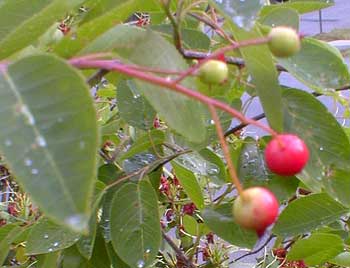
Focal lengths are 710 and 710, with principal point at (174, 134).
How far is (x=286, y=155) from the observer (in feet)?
1.65

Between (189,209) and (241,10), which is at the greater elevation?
(241,10)

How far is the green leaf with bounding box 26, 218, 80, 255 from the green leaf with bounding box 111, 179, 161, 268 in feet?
0.19

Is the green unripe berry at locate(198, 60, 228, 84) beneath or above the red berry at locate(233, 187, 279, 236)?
above

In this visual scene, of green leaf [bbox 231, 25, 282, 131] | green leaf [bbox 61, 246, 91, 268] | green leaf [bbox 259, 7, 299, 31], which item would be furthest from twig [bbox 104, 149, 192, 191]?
green leaf [bbox 231, 25, 282, 131]

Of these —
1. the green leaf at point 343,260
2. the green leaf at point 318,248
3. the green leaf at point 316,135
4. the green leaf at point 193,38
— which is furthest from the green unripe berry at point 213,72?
the green leaf at point 343,260

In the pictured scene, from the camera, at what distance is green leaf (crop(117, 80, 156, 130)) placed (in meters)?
1.03

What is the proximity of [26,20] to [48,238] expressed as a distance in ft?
1.25

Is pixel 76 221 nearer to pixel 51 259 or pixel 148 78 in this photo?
pixel 148 78

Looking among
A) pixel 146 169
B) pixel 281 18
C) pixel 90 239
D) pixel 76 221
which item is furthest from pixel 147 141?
pixel 76 221

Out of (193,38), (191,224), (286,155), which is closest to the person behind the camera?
(286,155)

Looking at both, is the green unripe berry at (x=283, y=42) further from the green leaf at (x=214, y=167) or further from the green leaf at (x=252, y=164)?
the green leaf at (x=214, y=167)

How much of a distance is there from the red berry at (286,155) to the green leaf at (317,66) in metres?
0.28

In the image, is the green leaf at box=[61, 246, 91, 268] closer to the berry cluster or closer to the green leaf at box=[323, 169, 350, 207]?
the green leaf at box=[323, 169, 350, 207]

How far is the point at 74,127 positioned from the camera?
44cm
